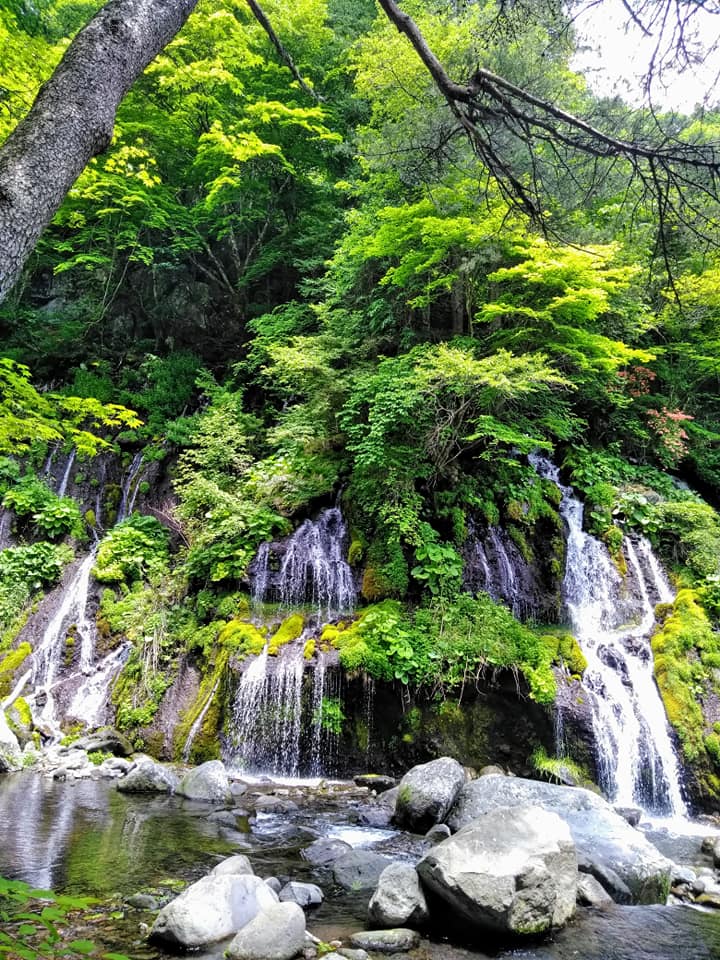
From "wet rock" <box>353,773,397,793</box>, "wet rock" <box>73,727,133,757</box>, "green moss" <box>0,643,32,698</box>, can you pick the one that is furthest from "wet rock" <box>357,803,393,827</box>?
"green moss" <box>0,643,32,698</box>

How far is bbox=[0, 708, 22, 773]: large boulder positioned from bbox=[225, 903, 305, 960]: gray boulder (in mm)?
5950

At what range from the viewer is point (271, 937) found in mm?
3832

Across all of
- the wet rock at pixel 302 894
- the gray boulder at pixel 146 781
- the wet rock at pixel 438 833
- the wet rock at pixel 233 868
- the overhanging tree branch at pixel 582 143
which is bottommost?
the wet rock at pixel 302 894

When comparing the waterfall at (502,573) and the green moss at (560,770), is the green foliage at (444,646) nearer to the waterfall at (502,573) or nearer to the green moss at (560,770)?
the green moss at (560,770)

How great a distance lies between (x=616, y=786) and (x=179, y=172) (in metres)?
18.8

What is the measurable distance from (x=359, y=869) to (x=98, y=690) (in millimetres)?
6709

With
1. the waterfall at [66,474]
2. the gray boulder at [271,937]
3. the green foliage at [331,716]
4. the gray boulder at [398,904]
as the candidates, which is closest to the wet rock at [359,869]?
the gray boulder at [398,904]

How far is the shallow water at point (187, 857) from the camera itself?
418 cm

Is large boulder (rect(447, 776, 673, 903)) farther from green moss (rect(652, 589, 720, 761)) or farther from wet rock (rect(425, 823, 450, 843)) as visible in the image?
green moss (rect(652, 589, 720, 761))

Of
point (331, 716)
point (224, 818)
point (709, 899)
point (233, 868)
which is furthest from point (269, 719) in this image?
point (709, 899)

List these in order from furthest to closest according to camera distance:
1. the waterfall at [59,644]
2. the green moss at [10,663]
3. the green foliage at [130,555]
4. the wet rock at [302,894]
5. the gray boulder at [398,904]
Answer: the green foliage at [130,555], the green moss at [10,663], the waterfall at [59,644], the wet rock at [302,894], the gray boulder at [398,904]

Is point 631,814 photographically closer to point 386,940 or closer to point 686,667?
point 686,667

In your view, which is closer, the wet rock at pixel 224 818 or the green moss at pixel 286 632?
the wet rock at pixel 224 818

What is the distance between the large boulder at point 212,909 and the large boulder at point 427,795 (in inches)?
91.7
